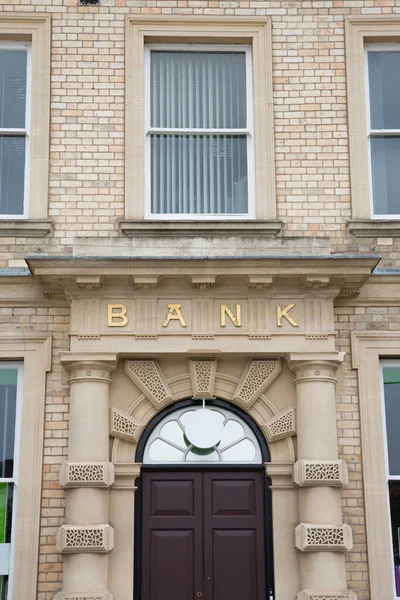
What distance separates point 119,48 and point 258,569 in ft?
19.7

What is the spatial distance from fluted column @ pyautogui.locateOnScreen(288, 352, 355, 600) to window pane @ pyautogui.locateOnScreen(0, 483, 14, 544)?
295 cm

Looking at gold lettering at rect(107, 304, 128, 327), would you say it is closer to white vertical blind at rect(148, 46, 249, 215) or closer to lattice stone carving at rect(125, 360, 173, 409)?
lattice stone carving at rect(125, 360, 173, 409)

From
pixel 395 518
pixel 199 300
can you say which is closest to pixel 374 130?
pixel 199 300

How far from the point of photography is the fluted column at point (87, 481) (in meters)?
9.30

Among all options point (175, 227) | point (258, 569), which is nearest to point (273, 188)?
point (175, 227)

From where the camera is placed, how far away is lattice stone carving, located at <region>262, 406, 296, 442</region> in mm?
9977

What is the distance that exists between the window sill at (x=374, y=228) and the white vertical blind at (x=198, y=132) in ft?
4.14

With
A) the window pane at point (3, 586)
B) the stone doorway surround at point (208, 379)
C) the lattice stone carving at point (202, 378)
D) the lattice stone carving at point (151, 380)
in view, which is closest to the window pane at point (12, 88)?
the stone doorway surround at point (208, 379)

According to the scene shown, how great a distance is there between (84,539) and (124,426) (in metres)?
1.24

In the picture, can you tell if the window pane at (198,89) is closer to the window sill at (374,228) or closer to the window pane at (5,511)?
the window sill at (374,228)

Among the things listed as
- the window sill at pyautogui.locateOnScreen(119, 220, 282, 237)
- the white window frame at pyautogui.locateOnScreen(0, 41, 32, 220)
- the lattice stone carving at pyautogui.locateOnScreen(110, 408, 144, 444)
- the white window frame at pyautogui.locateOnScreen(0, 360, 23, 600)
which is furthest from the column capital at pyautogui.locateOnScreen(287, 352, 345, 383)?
the white window frame at pyautogui.locateOnScreen(0, 41, 32, 220)

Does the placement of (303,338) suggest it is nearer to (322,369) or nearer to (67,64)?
(322,369)

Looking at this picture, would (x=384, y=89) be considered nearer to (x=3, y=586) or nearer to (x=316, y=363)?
(x=316, y=363)

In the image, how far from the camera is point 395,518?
995 centimetres
